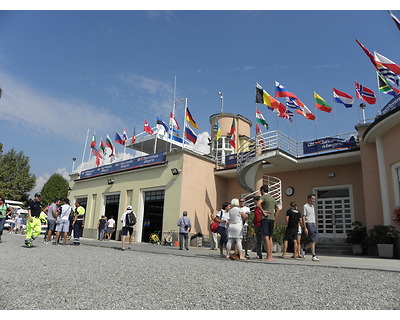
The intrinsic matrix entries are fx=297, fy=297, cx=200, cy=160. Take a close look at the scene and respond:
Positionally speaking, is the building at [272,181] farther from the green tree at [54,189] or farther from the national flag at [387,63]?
the green tree at [54,189]

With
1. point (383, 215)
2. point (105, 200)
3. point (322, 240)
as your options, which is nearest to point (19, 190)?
point (105, 200)

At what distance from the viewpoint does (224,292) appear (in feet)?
11.1

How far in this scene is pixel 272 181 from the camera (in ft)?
49.9

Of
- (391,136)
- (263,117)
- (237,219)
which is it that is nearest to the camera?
(237,219)

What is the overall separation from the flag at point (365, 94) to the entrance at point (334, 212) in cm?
404

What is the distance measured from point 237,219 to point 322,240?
23.9ft

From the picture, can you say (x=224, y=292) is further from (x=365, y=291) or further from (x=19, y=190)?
(x=19, y=190)

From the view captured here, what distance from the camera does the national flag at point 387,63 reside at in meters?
10.9

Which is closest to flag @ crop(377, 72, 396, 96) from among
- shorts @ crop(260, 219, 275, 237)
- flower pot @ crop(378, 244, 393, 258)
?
flower pot @ crop(378, 244, 393, 258)

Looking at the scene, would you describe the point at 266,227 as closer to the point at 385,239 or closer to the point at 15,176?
the point at 385,239

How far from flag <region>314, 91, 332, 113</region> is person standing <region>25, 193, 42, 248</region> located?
1263 centimetres

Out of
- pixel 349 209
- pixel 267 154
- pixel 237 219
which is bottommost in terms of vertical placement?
pixel 237 219

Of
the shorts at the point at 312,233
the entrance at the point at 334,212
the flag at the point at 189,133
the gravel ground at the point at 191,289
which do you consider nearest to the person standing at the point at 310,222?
the shorts at the point at 312,233

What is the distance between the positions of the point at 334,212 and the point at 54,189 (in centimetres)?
3606
